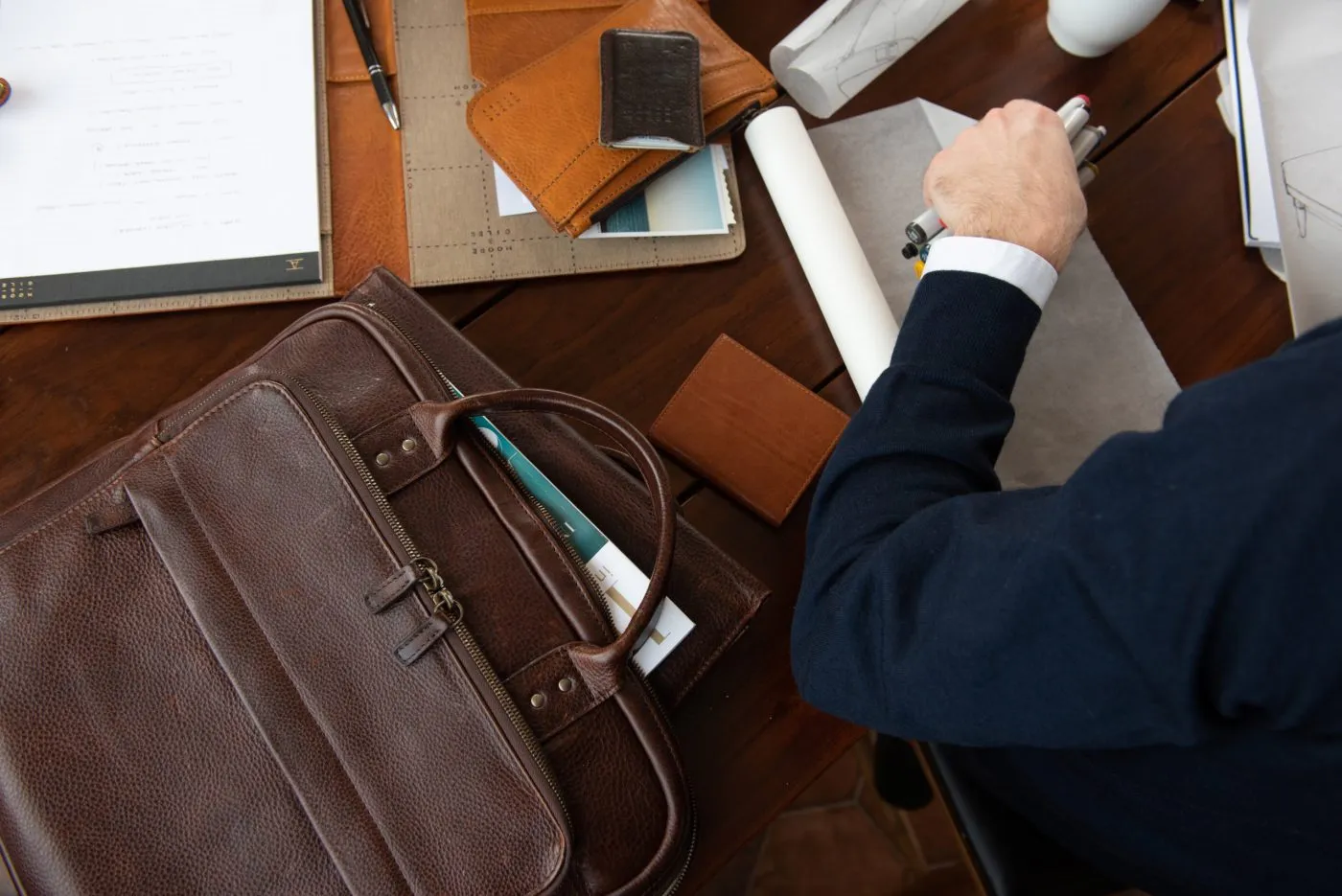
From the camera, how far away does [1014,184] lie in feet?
2.22

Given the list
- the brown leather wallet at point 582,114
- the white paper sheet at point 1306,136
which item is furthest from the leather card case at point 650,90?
the white paper sheet at point 1306,136

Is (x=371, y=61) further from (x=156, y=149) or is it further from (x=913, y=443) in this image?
(x=913, y=443)

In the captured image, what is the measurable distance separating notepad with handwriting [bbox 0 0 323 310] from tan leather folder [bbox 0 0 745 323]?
0.7 inches

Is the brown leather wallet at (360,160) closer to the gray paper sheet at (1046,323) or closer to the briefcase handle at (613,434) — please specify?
the briefcase handle at (613,434)

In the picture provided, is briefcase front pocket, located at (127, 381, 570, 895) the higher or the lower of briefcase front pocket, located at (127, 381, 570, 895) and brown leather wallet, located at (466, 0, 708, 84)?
the lower

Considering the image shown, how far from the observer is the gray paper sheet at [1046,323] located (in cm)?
75

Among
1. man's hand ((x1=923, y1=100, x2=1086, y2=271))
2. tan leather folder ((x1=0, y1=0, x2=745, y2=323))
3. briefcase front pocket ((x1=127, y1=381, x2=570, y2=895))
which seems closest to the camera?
briefcase front pocket ((x1=127, y1=381, x2=570, y2=895))

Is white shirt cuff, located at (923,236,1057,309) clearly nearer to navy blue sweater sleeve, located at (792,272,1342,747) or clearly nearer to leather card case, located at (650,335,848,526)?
navy blue sweater sleeve, located at (792,272,1342,747)

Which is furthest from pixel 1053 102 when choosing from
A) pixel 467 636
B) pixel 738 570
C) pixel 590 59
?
pixel 467 636

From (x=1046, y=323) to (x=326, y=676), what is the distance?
0.66 meters

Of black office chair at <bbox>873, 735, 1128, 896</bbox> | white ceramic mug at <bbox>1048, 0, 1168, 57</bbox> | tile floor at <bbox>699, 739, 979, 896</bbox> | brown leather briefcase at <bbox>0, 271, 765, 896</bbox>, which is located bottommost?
tile floor at <bbox>699, 739, 979, 896</bbox>

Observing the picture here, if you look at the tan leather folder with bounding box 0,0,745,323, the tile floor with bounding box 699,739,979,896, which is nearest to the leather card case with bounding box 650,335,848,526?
the tan leather folder with bounding box 0,0,745,323

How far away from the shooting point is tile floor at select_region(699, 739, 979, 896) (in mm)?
1357

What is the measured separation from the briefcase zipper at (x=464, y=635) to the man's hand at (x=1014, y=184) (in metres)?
0.47
